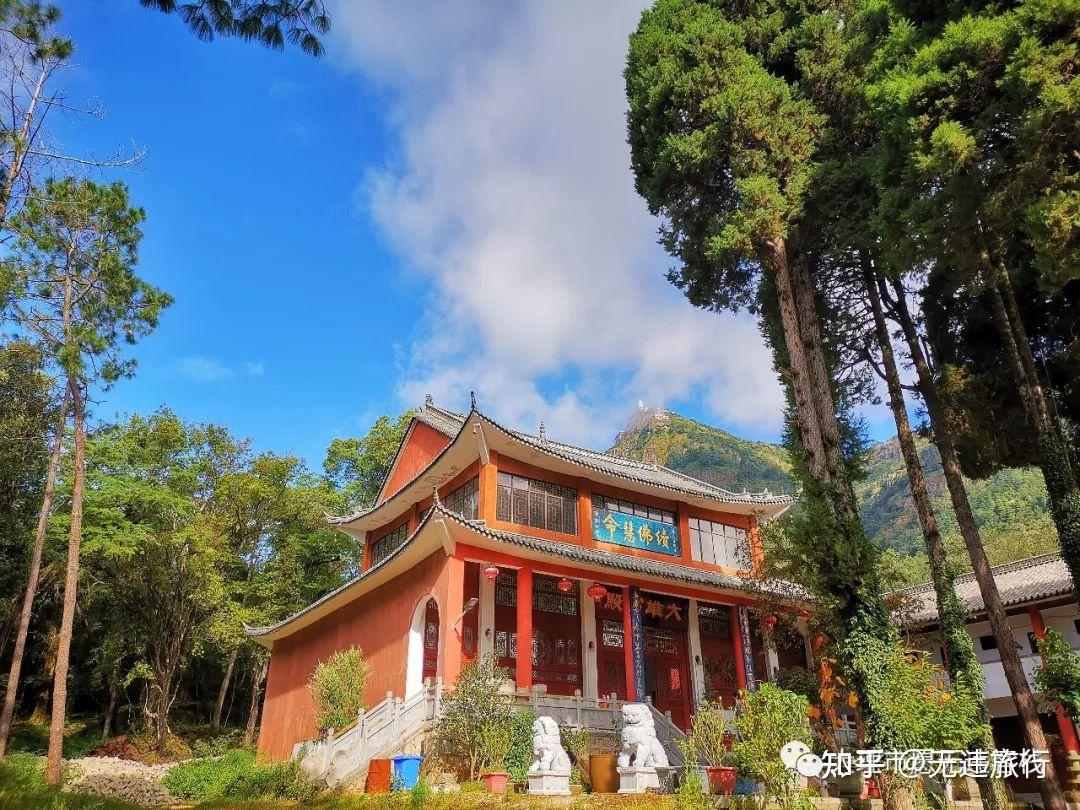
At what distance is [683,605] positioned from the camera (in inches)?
727

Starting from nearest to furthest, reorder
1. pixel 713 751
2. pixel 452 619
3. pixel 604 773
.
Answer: pixel 713 751, pixel 604 773, pixel 452 619

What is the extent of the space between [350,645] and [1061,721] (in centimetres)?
1658

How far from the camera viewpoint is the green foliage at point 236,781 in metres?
12.3

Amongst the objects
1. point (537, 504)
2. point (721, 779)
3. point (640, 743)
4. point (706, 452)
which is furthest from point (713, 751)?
point (706, 452)

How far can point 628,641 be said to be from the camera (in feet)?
51.5

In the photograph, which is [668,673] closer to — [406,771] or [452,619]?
[452,619]

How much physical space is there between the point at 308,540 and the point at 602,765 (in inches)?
796

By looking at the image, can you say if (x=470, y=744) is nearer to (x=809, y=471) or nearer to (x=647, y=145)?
(x=809, y=471)

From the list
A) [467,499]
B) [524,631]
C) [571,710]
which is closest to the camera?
[571,710]

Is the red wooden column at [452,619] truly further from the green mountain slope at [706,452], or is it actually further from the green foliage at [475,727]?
the green mountain slope at [706,452]

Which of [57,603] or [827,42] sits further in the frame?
[57,603]

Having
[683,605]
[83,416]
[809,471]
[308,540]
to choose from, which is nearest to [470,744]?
[809,471]

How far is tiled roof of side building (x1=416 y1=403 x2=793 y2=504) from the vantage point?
17375 mm

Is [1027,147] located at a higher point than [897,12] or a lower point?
lower
